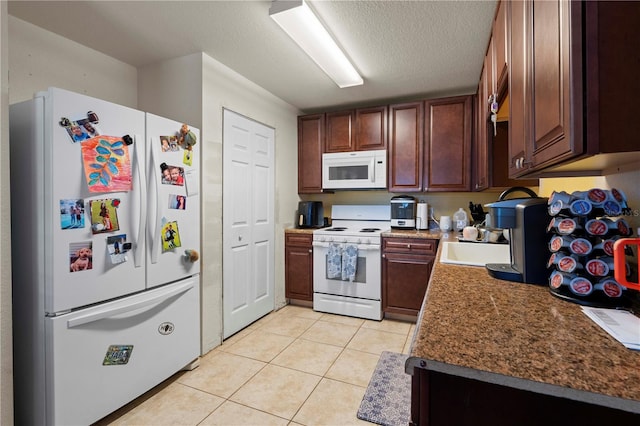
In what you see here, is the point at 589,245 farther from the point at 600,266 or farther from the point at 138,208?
the point at 138,208

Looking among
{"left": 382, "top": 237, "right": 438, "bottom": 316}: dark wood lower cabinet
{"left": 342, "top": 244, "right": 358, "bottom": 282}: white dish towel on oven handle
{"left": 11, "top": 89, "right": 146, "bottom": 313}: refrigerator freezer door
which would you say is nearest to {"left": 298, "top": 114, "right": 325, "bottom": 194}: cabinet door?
{"left": 342, "top": 244, "right": 358, "bottom": 282}: white dish towel on oven handle

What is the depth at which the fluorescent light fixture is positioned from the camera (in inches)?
64.8

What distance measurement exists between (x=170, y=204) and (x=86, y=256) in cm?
55

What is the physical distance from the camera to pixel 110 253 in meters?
1.54

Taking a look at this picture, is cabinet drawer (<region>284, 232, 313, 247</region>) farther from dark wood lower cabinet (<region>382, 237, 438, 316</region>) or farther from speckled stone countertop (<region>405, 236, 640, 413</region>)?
speckled stone countertop (<region>405, 236, 640, 413</region>)

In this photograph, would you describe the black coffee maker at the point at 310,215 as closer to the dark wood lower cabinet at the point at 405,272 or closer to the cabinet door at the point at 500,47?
the dark wood lower cabinet at the point at 405,272

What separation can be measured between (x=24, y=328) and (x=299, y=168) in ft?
8.96

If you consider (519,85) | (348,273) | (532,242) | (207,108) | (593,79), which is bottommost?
(348,273)

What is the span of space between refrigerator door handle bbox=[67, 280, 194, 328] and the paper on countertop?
6.33ft

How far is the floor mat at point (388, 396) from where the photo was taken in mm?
1632

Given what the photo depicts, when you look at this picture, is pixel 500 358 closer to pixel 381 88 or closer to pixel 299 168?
pixel 381 88

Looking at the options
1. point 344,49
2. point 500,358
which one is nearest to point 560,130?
point 500,358

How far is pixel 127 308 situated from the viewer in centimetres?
159

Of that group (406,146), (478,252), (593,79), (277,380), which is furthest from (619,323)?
(406,146)
